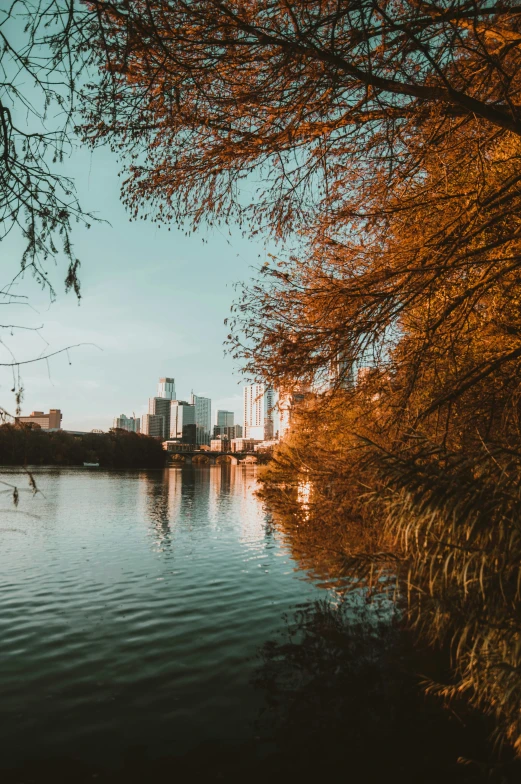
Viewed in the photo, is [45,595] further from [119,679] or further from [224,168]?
[224,168]

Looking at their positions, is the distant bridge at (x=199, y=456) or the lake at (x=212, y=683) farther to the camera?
the distant bridge at (x=199, y=456)

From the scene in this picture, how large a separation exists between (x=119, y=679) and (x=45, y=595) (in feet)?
19.7

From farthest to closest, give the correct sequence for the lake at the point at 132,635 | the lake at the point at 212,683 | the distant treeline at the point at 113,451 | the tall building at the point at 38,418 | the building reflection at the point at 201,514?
the distant treeline at the point at 113,451, the building reflection at the point at 201,514, the lake at the point at 132,635, the lake at the point at 212,683, the tall building at the point at 38,418

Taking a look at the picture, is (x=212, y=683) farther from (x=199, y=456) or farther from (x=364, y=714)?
(x=199, y=456)

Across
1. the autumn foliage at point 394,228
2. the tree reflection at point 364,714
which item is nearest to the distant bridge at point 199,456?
the tree reflection at point 364,714

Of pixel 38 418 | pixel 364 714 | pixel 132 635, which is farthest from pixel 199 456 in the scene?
pixel 38 418

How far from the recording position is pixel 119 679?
8672mm

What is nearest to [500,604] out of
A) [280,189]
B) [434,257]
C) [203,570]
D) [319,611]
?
[434,257]

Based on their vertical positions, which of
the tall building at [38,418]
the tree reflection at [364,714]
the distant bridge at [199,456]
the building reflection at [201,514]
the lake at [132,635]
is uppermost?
the tall building at [38,418]

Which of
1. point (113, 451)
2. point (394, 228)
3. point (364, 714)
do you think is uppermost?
point (394, 228)

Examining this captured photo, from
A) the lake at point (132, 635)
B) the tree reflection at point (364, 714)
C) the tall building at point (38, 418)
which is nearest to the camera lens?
the tall building at point (38, 418)

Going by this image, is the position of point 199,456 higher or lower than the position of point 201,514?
higher

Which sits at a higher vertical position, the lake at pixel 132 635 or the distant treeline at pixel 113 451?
the distant treeline at pixel 113 451

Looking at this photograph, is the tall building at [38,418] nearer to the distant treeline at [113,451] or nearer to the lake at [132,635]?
the lake at [132,635]
